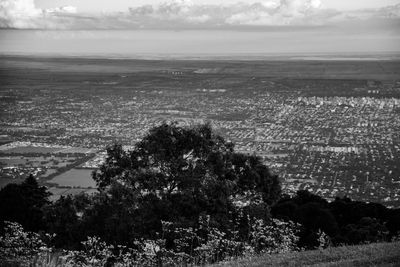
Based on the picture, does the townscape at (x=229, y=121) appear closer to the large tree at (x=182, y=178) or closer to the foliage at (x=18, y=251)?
the large tree at (x=182, y=178)

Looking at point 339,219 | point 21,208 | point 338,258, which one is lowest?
point 339,219

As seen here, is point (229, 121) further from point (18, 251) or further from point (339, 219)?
point (18, 251)

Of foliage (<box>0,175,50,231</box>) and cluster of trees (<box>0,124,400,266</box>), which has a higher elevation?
cluster of trees (<box>0,124,400,266</box>)

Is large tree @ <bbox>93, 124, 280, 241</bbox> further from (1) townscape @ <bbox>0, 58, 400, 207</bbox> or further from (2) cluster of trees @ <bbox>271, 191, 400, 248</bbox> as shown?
(2) cluster of trees @ <bbox>271, 191, 400, 248</bbox>

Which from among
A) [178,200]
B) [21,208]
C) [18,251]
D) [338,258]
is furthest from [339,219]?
[18,251]

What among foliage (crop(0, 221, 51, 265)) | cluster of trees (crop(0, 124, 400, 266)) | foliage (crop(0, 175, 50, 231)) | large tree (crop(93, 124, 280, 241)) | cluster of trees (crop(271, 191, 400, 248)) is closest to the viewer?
foliage (crop(0, 221, 51, 265))

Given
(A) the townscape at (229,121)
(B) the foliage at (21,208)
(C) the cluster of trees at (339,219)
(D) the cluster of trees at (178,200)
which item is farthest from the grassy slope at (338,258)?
(B) the foliage at (21,208)

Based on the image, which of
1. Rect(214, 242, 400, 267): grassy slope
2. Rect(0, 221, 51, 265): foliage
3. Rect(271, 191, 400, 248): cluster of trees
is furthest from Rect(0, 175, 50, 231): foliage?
Rect(214, 242, 400, 267): grassy slope
